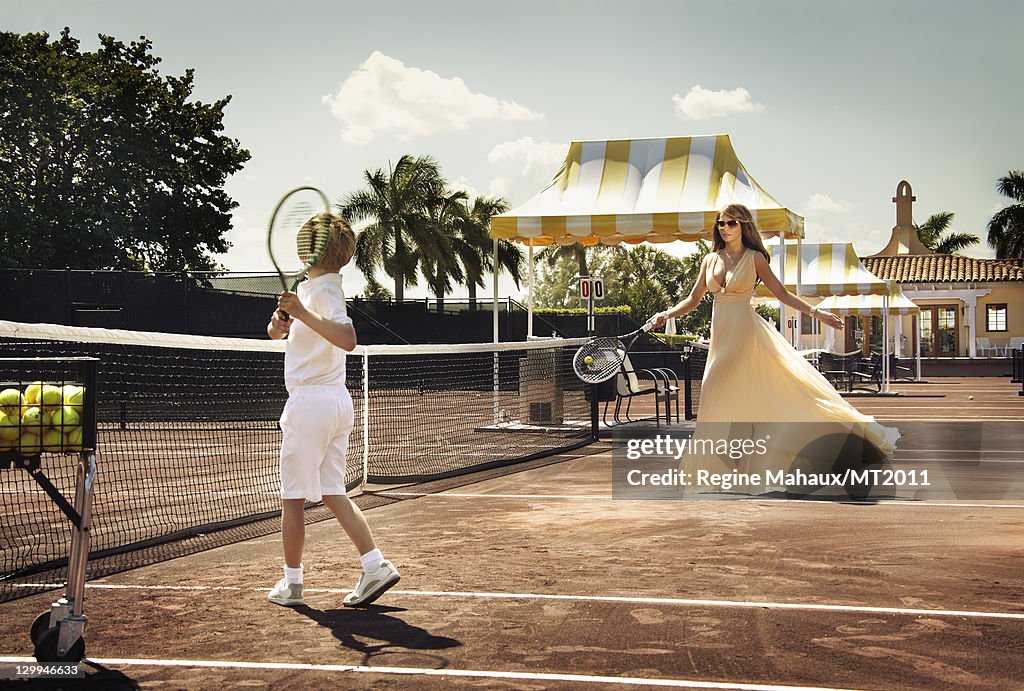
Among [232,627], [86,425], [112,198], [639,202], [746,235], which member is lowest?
[232,627]

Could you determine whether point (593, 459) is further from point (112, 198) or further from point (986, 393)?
point (112, 198)

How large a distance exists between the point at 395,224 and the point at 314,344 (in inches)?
1739

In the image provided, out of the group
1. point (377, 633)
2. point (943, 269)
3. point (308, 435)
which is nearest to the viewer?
point (377, 633)

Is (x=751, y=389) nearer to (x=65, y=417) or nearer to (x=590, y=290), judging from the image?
(x=65, y=417)

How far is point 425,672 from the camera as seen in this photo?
427 centimetres

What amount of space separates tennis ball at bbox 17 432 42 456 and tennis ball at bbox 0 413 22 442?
0.11 feet

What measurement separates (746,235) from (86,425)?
231 inches

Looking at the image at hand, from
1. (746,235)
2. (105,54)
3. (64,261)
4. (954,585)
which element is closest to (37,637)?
(954,585)

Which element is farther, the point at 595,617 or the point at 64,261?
the point at 64,261

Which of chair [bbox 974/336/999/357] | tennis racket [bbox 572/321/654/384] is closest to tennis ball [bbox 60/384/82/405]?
tennis racket [bbox 572/321/654/384]

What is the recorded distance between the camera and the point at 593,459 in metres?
12.2

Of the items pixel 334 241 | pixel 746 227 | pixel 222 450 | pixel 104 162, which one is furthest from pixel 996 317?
pixel 334 241

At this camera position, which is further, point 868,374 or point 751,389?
point 868,374

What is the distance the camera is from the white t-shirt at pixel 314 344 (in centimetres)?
518
